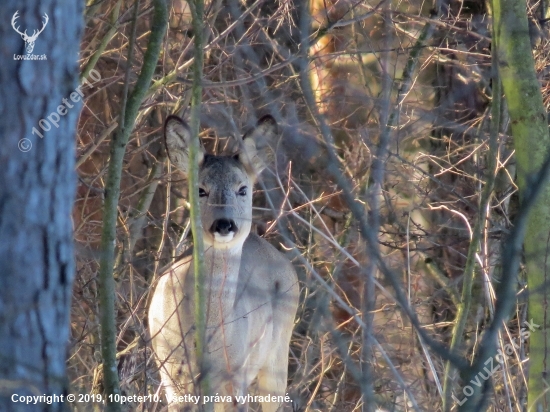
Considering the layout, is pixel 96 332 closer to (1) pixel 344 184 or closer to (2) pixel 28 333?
(2) pixel 28 333

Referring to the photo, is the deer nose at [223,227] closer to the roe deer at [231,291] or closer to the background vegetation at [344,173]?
→ the roe deer at [231,291]

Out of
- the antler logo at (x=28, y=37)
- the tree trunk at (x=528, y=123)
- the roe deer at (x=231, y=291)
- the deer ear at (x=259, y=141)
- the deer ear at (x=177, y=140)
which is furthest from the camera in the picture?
the deer ear at (x=259, y=141)

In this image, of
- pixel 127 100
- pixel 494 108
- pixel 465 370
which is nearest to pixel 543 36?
pixel 494 108

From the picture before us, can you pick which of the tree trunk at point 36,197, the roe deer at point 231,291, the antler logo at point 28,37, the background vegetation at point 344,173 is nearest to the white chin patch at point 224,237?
the roe deer at point 231,291

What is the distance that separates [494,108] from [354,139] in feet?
9.49

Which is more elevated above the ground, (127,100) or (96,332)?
(127,100)

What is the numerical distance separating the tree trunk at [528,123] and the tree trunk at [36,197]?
255 centimetres

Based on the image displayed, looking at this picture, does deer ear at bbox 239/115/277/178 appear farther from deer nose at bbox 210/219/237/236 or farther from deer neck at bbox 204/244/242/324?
deer neck at bbox 204/244/242/324

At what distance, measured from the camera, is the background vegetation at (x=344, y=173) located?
5871 mm

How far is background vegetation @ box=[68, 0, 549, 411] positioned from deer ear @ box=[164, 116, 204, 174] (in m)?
0.25

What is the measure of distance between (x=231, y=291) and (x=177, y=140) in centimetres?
107

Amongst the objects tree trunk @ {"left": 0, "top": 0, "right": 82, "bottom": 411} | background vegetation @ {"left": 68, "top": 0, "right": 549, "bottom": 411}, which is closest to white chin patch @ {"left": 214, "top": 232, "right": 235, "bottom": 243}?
background vegetation @ {"left": 68, "top": 0, "right": 549, "bottom": 411}

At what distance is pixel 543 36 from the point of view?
6617 millimetres

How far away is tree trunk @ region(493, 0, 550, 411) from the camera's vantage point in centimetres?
471
